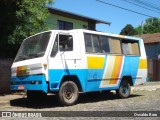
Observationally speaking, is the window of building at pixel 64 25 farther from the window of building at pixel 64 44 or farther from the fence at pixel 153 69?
the window of building at pixel 64 44

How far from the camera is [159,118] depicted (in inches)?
372

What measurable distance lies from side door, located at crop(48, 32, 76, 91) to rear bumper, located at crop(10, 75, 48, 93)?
10.5 inches

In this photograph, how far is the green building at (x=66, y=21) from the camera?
2487cm

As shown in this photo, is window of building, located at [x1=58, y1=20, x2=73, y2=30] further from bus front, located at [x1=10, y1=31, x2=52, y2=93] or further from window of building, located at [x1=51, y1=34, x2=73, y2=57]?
window of building, located at [x1=51, y1=34, x2=73, y2=57]

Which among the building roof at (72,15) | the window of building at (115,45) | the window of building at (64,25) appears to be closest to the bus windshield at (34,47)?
the window of building at (115,45)

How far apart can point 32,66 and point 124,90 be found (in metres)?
5.06

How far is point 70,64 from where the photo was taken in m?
12.5

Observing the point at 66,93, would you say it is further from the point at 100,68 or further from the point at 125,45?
the point at 125,45

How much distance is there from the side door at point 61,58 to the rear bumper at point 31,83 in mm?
267

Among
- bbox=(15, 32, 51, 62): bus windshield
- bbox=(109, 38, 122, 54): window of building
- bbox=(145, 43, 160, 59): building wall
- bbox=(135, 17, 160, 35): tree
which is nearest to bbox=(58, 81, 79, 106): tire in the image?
bbox=(15, 32, 51, 62): bus windshield

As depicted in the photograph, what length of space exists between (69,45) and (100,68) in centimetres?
178

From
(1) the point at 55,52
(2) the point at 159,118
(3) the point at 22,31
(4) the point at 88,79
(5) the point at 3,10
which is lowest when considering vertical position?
(2) the point at 159,118

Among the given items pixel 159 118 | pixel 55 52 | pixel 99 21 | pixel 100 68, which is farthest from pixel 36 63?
pixel 99 21

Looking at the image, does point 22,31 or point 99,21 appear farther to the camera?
point 99,21
